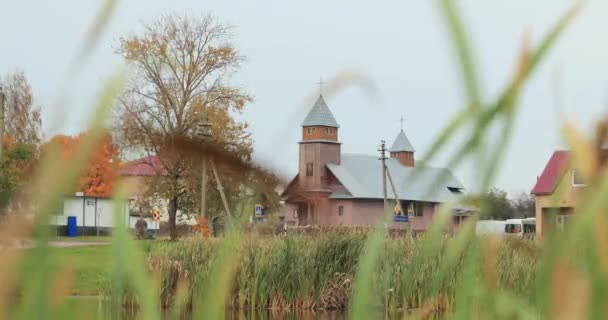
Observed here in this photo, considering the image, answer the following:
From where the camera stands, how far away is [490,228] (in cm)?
73

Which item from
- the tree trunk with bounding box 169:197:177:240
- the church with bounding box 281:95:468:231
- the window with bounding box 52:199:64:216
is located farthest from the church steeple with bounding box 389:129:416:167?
the tree trunk with bounding box 169:197:177:240

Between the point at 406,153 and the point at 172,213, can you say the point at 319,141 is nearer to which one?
Answer: the point at 406,153

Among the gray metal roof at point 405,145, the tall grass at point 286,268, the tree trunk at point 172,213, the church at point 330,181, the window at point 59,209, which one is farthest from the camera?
the tall grass at point 286,268

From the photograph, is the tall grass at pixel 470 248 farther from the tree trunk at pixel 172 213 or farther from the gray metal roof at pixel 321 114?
the tree trunk at pixel 172 213

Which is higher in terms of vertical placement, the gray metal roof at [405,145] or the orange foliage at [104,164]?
the gray metal roof at [405,145]

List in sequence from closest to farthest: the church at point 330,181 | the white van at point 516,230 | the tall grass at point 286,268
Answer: the church at point 330,181 < the white van at point 516,230 < the tall grass at point 286,268

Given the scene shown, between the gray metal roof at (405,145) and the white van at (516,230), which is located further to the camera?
the gray metal roof at (405,145)

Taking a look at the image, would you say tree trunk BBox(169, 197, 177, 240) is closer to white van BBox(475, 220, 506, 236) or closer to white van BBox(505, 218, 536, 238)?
white van BBox(505, 218, 536, 238)

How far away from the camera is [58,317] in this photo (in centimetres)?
43

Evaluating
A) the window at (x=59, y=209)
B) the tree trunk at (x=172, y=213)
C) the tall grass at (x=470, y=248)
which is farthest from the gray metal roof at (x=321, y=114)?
the tree trunk at (x=172, y=213)

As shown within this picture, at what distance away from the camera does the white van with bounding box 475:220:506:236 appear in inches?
26.5

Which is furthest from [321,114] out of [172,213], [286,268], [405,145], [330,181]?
[286,268]

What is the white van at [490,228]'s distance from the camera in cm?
67

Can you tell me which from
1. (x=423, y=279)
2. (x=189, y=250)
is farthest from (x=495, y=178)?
(x=189, y=250)
